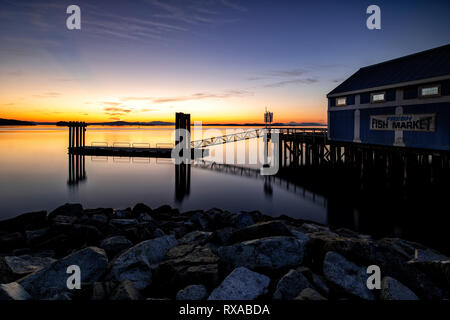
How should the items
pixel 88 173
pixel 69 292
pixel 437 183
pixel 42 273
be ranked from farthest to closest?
pixel 88 173 < pixel 437 183 < pixel 42 273 < pixel 69 292

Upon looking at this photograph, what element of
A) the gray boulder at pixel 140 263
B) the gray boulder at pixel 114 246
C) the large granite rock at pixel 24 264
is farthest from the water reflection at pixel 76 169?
the gray boulder at pixel 140 263

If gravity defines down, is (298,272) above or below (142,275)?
above

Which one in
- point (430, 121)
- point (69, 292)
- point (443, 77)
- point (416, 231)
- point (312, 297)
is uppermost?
point (443, 77)

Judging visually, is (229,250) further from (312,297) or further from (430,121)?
(430,121)

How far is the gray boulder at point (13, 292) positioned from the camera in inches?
141

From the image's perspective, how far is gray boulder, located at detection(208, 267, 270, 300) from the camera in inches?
150

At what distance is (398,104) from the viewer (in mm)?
15430

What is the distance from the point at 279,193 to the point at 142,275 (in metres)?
14.8

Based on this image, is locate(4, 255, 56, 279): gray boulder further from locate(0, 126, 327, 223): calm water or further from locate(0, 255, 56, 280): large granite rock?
locate(0, 126, 327, 223): calm water

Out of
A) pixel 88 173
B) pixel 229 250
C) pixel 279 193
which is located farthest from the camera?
pixel 88 173

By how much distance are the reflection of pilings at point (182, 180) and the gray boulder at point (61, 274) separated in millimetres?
12680

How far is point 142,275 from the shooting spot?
4.60m

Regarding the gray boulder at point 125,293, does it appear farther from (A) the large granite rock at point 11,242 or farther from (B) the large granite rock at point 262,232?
(A) the large granite rock at point 11,242
